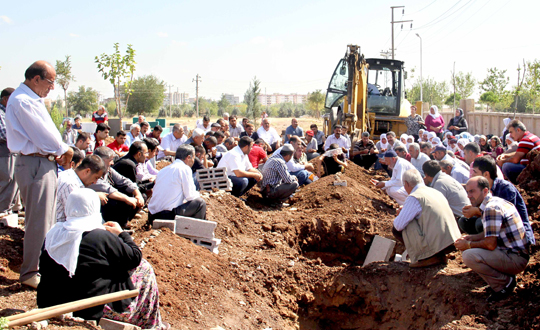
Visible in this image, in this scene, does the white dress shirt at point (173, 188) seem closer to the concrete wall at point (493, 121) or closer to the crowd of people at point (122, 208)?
the crowd of people at point (122, 208)

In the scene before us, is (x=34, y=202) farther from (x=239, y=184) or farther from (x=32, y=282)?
(x=239, y=184)

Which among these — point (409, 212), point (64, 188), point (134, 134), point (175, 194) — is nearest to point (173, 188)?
point (175, 194)

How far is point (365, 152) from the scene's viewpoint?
14422mm

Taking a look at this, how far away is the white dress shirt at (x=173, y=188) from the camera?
640 cm

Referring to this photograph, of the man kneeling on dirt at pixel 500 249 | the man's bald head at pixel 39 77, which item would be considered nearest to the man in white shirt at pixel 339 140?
the man kneeling on dirt at pixel 500 249

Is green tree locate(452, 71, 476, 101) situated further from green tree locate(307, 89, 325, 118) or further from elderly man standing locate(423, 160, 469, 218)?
elderly man standing locate(423, 160, 469, 218)

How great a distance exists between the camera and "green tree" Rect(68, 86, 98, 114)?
4772 centimetres

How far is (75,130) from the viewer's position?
13.6 metres

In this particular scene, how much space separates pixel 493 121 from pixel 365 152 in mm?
8479

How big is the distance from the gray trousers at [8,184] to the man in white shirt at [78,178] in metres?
0.83

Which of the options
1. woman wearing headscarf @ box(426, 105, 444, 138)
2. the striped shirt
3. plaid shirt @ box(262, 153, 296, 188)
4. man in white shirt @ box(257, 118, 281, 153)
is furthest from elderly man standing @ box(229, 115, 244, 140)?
the striped shirt

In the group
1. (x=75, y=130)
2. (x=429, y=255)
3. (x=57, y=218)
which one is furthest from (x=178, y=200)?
(x=75, y=130)

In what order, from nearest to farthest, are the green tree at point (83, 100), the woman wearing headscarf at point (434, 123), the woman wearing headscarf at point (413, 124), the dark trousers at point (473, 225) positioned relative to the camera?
1. the dark trousers at point (473, 225)
2. the woman wearing headscarf at point (413, 124)
3. the woman wearing headscarf at point (434, 123)
4. the green tree at point (83, 100)

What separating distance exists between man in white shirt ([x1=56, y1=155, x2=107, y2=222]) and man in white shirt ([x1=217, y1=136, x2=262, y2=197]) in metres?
4.52
